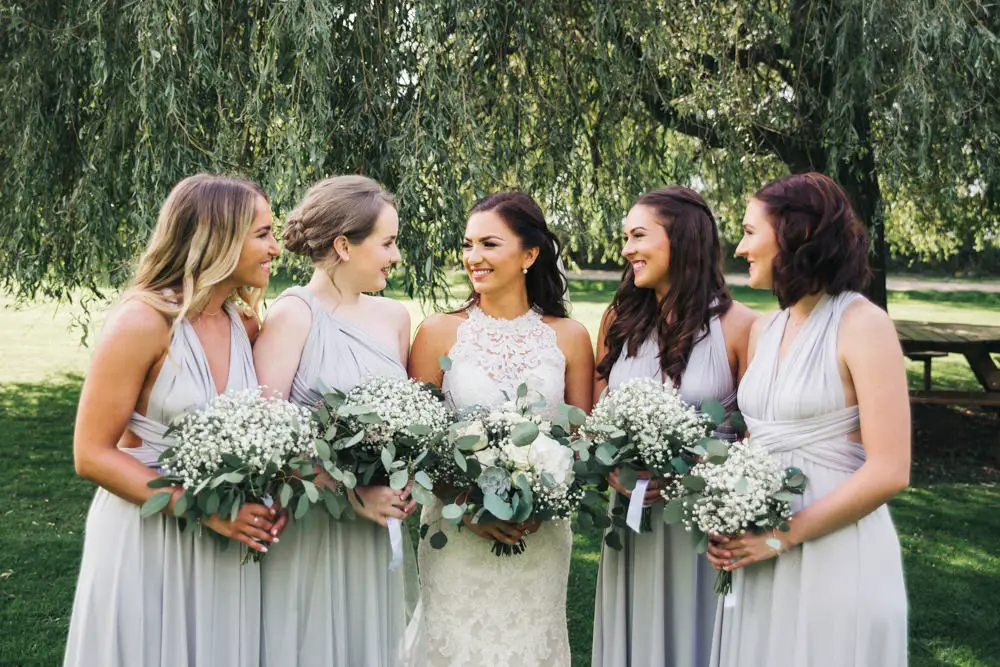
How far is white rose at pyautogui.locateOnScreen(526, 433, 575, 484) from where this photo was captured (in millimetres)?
3176

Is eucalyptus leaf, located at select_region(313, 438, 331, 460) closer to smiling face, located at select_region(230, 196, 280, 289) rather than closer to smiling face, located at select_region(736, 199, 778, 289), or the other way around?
smiling face, located at select_region(230, 196, 280, 289)

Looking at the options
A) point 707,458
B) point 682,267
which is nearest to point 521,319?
point 682,267

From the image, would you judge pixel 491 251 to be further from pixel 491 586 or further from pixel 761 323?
pixel 491 586

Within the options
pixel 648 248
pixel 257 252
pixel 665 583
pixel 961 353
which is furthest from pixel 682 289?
pixel 961 353

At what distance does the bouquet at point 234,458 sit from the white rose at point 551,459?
70cm

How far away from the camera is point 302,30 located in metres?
5.17

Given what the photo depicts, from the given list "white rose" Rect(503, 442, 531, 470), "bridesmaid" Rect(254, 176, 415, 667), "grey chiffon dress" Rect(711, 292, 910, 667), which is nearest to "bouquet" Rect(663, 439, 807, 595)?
"grey chiffon dress" Rect(711, 292, 910, 667)

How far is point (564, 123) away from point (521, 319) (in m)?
2.81

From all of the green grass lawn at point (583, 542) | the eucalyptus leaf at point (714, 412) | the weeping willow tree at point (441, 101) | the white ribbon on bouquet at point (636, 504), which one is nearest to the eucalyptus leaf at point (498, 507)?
the white ribbon on bouquet at point (636, 504)

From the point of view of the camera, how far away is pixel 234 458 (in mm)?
2865

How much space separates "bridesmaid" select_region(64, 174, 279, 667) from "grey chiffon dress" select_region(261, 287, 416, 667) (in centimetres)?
11

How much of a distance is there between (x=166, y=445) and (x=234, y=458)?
32cm

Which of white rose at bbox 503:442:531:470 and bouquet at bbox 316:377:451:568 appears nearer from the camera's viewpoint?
bouquet at bbox 316:377:451:568

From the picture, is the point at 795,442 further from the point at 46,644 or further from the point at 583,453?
the point at 46,644
